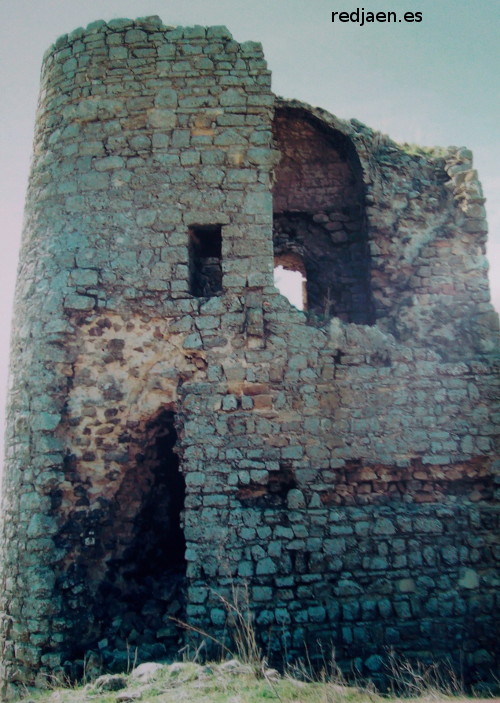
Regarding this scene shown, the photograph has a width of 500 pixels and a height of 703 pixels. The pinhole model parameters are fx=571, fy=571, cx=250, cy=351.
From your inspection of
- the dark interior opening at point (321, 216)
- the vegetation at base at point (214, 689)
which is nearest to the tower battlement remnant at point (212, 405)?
the vegetation at base at point (214, 689)

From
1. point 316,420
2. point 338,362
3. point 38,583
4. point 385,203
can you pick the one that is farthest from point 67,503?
point 385,203

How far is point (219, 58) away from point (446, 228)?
9.75 ft

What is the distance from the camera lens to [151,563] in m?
5.60

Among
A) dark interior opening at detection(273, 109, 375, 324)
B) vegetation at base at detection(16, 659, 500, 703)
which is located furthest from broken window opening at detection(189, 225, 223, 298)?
vegetation at base at detection(16, 659, 500, 703)

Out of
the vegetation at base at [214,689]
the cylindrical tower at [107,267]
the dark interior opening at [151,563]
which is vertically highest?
the cylindrical tower at [107,267]

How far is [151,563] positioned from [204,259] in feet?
10.5

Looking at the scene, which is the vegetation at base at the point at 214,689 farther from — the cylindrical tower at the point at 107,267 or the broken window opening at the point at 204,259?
the broken window opening at the point at 204,259

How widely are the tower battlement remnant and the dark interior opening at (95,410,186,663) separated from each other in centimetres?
2

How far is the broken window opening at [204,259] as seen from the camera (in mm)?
5664

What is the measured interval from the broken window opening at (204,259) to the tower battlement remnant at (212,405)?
36mm

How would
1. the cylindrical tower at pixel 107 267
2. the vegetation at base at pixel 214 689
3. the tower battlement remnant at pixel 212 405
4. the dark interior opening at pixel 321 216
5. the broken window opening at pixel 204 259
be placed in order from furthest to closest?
the dark interior opening at pixel 321 216, the broken window opening at pixel 204 259, the cylindrical tower at pixel 107 267, the tower battlement remnant at pixel 212 405, the vegetation at base at pixel 214 689

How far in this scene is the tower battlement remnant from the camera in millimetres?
4902

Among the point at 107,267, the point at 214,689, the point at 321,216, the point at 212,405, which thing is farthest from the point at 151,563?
the point at 321,216

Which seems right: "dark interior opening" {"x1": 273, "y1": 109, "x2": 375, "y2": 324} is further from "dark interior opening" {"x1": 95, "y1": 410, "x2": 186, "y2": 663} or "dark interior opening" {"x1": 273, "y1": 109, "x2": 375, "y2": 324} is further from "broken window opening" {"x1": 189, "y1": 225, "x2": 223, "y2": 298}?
"dark interior opening" {"x1": 95, "y1": 410, "x2": 186, "y2": 663}
